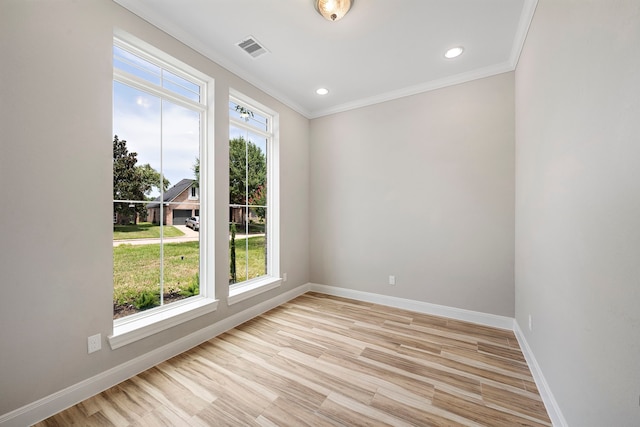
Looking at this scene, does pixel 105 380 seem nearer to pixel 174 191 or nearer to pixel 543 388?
pixel 174 191

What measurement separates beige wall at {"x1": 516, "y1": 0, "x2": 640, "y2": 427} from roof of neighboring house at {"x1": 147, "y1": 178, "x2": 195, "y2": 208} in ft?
9.67

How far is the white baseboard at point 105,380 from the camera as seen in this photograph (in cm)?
143

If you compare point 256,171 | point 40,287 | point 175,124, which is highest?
point 175,124

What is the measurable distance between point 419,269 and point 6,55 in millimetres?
3957

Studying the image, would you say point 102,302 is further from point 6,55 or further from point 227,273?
point 6,55

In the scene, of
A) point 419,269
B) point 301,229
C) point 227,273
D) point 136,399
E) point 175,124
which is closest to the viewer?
point 136,399

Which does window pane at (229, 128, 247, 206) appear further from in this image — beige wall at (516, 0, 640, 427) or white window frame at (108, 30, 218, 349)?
beige wall at (516, 0, 640, 427)

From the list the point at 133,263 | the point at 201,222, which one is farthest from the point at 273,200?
the point at 133,263

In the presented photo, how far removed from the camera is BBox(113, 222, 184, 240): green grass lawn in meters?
1.98

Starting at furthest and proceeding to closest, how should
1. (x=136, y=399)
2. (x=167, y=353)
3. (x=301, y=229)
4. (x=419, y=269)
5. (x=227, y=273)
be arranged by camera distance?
(x=301, y=229), (x=419, y=269), (x=227, y=273), (x=167, y=353), (x=136, y=399)

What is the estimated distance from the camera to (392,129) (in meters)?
3.32

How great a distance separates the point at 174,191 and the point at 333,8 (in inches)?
84.1

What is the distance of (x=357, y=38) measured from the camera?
89.9 inches

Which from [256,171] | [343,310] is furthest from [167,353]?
[256,171]
